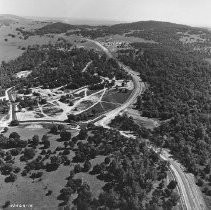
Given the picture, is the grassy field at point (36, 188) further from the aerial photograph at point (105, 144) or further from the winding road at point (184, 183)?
the winding road at point (184, 183)

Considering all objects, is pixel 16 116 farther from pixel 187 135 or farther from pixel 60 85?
pixel 187 135

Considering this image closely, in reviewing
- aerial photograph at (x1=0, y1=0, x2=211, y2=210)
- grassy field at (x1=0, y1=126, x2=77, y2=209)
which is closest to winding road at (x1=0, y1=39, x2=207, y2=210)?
aerial photograph at (x1=0, y1=0, x2=211, y2=210)

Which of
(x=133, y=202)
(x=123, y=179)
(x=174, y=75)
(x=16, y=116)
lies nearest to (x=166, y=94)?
(x=174, y=75)

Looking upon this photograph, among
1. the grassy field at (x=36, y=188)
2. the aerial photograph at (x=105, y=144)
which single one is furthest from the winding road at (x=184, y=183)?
the grassy field at (x=36, y=188)

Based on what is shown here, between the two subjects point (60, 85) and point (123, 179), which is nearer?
point (123, 179)

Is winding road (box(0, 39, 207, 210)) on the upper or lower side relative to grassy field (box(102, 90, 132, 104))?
lower

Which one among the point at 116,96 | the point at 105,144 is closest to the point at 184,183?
the point at 105,144

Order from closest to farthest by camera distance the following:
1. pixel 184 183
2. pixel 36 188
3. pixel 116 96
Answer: pixel 36 188, pixel 184 183, pixel 116 96

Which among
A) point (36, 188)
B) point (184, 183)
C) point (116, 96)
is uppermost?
point (116, 96)

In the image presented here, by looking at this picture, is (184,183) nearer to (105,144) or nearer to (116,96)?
(105,144)

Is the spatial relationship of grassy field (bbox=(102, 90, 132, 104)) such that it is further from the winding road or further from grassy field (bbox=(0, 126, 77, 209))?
grassy field (bbox=(0, 126, 77, 209))

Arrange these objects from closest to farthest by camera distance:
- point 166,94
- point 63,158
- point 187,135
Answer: point 63,158, point 187,135, point 166,94
